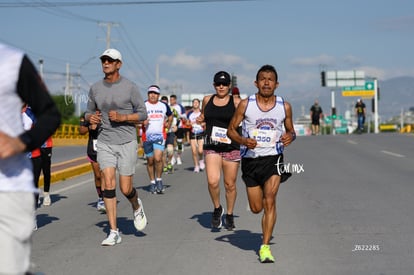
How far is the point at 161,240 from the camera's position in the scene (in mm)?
8266

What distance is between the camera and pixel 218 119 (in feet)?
29.7

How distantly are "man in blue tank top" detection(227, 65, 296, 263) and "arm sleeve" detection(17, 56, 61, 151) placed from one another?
3738mm

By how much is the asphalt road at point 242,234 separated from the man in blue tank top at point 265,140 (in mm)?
374

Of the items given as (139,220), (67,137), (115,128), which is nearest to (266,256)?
(139,220)

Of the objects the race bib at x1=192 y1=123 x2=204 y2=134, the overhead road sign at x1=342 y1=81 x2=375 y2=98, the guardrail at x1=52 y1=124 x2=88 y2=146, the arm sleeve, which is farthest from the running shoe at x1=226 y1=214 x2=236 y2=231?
the overhead road sign at x1=342 y1=81 x2=375 y2=98

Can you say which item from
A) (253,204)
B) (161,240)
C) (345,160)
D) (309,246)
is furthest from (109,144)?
(345,160)

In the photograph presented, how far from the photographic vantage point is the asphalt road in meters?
6.77

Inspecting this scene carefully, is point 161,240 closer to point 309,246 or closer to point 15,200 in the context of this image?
point 309,246

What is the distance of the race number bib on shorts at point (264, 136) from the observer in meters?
7.09

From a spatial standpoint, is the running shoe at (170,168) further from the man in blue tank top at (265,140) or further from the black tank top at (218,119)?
the man in blue tank top at (265,140)

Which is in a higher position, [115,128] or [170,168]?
[115,128]

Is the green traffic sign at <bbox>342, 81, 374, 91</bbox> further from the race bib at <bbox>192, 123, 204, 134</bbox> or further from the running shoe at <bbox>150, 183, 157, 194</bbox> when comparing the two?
the running shoe at <bbox>150, 183, 157, 194</bbox>

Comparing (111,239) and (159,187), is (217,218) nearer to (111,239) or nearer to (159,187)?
(111,239)

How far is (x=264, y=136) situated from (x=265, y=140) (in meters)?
0.04
